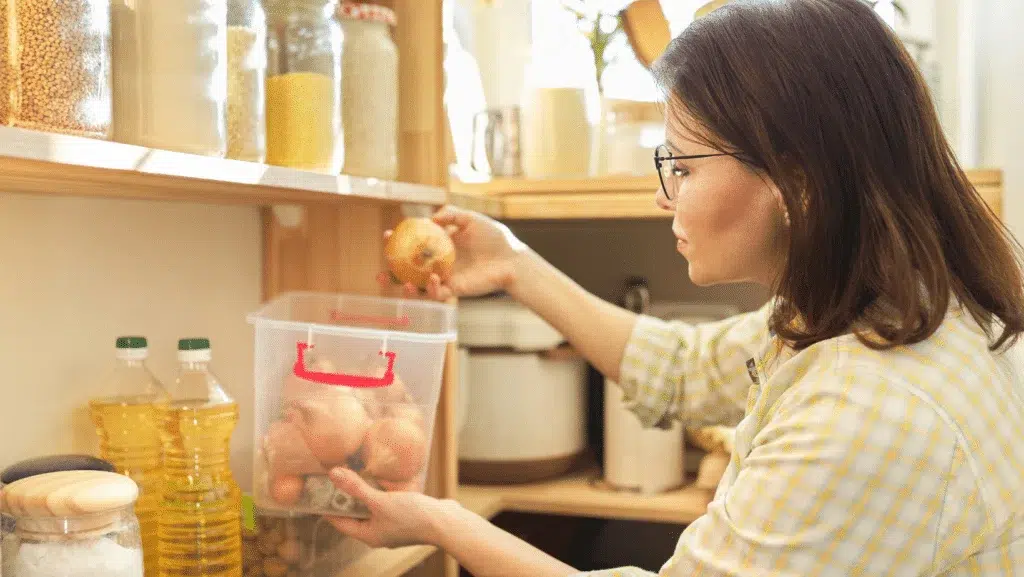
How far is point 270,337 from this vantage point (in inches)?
41.4

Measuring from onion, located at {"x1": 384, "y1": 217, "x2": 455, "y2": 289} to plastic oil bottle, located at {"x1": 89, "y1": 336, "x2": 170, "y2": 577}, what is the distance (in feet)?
0.97

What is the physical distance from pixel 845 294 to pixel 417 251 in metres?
0.52

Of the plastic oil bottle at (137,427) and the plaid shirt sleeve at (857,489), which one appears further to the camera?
the plastic oil bottle at (137,427)

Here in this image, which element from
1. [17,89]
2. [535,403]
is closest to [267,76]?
[17,89]

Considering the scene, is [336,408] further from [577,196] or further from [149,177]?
[577,196]

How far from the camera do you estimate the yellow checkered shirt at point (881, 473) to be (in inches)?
30.2

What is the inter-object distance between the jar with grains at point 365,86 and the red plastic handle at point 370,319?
184 mm

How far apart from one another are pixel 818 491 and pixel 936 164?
1.00 feet

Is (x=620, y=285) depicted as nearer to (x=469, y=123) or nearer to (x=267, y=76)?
(x=469, y=123)

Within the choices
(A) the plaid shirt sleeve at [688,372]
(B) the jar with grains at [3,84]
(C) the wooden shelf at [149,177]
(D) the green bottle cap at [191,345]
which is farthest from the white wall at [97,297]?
(A) the plaid shirt sleeve at [688,372]

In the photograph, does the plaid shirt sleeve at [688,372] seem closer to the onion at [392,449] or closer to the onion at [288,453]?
the onion at [392,449]

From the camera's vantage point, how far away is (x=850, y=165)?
0.85m

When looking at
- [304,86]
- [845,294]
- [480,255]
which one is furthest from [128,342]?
[845,294]

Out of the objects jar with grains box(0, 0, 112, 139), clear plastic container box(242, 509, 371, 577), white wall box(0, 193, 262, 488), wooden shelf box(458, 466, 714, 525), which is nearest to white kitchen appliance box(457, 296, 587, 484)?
wooden shelf box(458, 466, 714, 525)
